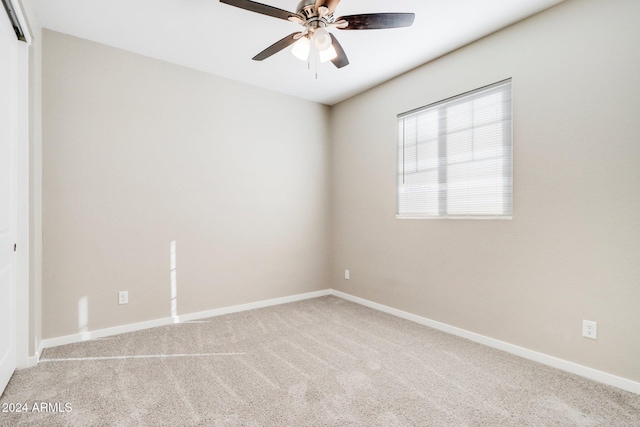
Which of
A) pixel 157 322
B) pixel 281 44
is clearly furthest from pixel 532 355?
pixel 157 322

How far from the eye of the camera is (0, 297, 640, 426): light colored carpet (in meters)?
1.73

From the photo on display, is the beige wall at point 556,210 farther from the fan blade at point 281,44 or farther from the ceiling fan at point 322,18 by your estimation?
the fan blade at point 281,44

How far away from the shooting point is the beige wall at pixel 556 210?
6.66ft

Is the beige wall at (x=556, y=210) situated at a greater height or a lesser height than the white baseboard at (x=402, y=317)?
greater

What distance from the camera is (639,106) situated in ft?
6.46

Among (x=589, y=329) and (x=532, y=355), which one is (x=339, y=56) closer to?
(x=589, y=329)

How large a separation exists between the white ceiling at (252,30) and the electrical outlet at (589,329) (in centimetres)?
232

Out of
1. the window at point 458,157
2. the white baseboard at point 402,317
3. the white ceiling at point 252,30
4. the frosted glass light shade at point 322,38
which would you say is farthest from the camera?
the window at point 458,157

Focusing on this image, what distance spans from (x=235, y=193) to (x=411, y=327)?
242 cm

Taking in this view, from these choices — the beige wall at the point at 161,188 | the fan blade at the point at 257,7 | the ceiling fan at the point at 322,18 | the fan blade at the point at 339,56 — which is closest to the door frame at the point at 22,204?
the beige wall at the point at 161,188

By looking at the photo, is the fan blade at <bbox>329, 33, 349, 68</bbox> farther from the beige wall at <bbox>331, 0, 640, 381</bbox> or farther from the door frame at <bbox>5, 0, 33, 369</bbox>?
the door frame at <bbox>5, 0, 33, 369</bbox>

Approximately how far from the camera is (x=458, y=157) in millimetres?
2988

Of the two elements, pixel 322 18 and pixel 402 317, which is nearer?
pixel 322 18

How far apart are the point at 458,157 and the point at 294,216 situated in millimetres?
2117
